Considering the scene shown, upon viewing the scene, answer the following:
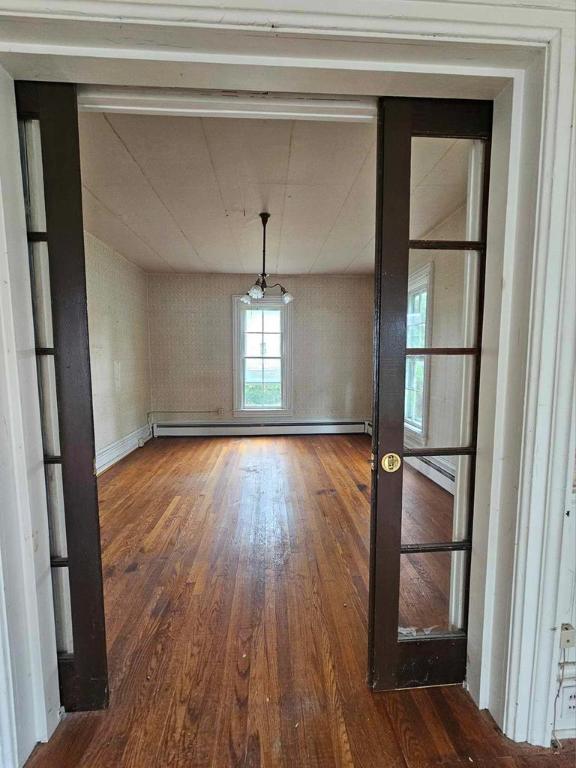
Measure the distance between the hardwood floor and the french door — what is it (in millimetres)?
92

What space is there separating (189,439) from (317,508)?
128 inches

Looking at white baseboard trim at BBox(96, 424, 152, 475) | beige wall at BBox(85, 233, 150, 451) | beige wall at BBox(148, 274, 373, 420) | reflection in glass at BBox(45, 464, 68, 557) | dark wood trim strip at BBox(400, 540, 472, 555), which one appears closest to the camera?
reflection in glass at BBox(45, 464, 68, 557)

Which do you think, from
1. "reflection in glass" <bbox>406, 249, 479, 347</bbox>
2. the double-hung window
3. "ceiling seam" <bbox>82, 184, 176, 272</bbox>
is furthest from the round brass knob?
"ceiling seam" <bbox>82, 184, 176, 272</bbox>

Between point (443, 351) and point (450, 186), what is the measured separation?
616 millimetres

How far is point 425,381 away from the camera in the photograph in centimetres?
140

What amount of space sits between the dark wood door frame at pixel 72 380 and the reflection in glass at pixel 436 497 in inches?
47.5

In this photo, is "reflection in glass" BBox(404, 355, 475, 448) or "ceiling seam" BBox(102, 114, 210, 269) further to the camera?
"ceiling seam" BBox(102, 114, 210, 269)

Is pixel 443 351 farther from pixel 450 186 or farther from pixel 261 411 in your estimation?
pixel 261 411

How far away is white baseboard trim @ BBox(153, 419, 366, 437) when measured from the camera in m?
5.87

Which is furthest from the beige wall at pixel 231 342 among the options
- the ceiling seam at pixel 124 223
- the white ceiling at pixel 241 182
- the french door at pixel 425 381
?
the french door at pixel 425 381

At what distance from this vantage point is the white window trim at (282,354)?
19.1 feet

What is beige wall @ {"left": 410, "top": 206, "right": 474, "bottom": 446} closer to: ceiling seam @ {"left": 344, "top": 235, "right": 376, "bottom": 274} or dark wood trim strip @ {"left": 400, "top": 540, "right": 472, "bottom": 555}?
dark wood trim strip @ {"left": 400, "top": 540, "right": 472, "bottom": 555}

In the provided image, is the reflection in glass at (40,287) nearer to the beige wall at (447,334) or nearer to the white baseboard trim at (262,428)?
the beige wall at (447,334)

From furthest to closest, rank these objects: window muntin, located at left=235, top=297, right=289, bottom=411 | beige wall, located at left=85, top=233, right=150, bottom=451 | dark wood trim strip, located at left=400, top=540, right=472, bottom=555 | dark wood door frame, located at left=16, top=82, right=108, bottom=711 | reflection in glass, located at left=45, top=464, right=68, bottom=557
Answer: window muntin, located at left=235, top=297, right=289, bottom=411
beige wall, located at left=85, top=233, right=150, bottom=451
dark wood trim strip, located at left=400, top=540, right=472, bottom=555
reflection in glass, located at left=45, top=464, right=68, bottom=557
dark wood door frame, located at left=16, top=82, right=108, bottom=711
